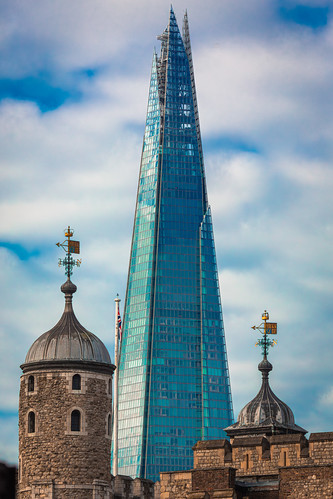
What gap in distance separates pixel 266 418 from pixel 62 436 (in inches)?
457

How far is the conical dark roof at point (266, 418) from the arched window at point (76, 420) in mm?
9497

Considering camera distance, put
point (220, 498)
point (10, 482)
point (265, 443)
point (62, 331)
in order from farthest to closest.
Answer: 1. point (62, 331)
2. point (265, 443)
3. point (220, 498)
4. point (10, 482)

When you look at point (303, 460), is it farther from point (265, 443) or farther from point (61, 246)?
point (61, 246)

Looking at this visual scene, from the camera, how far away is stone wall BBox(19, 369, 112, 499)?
208 feet

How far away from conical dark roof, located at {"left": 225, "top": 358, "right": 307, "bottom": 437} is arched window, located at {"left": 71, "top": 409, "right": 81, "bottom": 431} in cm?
950

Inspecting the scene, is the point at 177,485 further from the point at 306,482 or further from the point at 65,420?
the point at 65,420

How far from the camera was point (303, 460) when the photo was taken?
197ft

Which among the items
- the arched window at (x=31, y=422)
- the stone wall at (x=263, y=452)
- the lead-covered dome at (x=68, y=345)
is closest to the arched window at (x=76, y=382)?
the lead-covered dome at (x=68, y=345)

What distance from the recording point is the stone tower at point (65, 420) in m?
63.3

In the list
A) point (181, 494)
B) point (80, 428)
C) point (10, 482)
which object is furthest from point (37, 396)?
point (10, 482)

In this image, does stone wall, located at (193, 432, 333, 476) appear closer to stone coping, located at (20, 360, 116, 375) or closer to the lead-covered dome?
stone coping, located at (20, 360, 116, 375)

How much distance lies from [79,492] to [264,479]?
8.90m

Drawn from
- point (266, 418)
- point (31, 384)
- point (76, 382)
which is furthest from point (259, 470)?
point (31, 384)

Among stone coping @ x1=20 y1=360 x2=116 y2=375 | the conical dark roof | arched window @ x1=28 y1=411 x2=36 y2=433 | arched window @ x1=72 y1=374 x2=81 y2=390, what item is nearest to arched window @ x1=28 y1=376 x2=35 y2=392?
stone coping @ x1=20 y1=360 x2=116 y2=375
